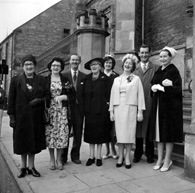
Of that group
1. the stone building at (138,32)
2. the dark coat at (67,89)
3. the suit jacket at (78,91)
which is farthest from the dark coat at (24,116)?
the stone building at (138,32)

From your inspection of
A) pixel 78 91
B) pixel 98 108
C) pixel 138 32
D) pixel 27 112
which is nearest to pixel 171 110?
pixel 98 108

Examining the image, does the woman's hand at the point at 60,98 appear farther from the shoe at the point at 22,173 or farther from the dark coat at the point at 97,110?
the shoe at the point at 22,173

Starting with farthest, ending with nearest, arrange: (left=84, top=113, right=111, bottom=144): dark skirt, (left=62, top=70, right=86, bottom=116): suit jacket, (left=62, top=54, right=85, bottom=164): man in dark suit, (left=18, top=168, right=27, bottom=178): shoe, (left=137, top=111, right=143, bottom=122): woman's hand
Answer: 1. (left=62, top=54, right=85, bottom=164): man in dark suit
2. (left=62, top=70, right=86, bottom=116): suit jacket
3. (left=84, top=113, right=111, bottom=144): dark skirt
4. (left=137, top=111, right=143, bottom=122): woman's hand
5. (left=18, top=168, right=27, bottom=178): shoe

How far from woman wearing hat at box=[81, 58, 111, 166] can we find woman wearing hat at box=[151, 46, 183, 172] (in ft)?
2.93

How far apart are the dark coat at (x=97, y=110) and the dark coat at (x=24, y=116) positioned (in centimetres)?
95

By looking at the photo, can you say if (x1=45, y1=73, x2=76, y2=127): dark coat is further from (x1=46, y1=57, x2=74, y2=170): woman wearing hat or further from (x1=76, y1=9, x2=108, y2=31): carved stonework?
(x1=76, y1=9, x2=108, y2=31): carved stonework

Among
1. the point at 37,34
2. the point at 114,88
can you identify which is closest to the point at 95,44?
the point at 114,88

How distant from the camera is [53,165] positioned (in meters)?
4.65

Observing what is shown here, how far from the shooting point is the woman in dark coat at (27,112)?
4.09 m

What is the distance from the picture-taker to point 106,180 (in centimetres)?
399

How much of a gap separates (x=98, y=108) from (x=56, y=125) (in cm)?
80

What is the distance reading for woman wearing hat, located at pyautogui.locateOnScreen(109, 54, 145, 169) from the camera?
4477mm

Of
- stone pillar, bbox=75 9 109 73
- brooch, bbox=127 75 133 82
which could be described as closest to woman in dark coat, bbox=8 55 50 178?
brooch, bbox=127 75 133 82

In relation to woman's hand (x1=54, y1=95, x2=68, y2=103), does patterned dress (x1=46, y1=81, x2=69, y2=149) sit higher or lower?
lower
